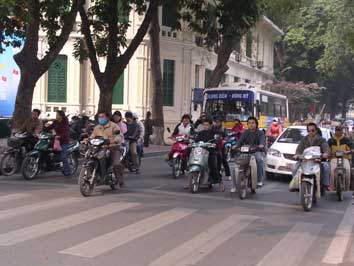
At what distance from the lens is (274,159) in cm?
1551

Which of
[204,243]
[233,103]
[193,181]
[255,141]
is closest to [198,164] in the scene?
[193,181]

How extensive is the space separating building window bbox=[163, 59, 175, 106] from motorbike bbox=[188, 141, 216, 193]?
67.6ft

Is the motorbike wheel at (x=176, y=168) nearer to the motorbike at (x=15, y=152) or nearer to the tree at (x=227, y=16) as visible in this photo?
the motorbike at (x=15, y=152)

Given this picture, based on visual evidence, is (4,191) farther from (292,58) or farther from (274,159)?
(292,58)

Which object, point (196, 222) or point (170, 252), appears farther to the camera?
point (196, 222)

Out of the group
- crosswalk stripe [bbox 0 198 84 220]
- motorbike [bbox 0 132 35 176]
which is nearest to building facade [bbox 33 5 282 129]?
motorbike [bbox 0 132 35 176]

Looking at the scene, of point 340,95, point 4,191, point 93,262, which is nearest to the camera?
point 93,262

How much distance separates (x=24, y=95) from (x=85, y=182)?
7504mm

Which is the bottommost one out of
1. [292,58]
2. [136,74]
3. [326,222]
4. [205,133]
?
[326,222]

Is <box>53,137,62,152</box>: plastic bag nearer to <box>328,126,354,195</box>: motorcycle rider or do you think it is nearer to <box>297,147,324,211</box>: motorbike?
<box>297,147,324,211</box>: motorbike

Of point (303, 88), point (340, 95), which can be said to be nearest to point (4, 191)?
point (303, 88)

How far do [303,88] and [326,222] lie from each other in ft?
143

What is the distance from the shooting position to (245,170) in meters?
12.0

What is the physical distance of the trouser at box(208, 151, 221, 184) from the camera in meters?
12.7
